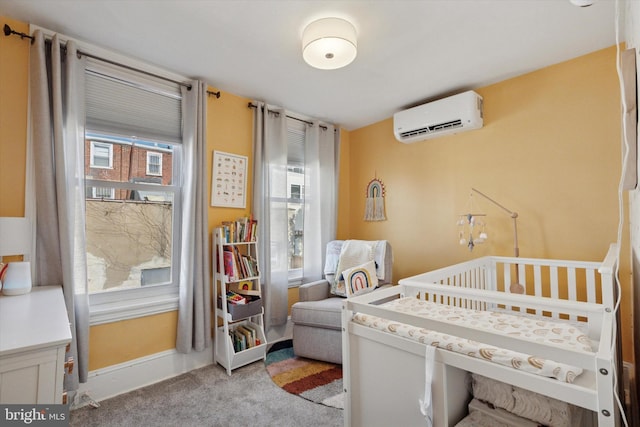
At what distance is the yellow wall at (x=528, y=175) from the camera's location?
2094 mm

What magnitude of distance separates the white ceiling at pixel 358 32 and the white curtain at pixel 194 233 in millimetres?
305

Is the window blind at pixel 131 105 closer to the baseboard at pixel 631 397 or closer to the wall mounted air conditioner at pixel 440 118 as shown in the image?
the wall mounted air conditioner at pixel 440 118

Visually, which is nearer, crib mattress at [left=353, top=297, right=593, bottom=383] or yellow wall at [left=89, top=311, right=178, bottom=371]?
crib mattress at [left=353, top=297, right=593, bottom=383]

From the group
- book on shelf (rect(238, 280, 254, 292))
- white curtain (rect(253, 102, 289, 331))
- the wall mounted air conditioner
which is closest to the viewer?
the wall mounted air conditioner

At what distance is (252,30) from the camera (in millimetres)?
1850

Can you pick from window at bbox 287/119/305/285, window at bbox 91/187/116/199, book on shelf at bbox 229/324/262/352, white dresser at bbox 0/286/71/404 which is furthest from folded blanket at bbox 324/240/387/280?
white dresser at bbox 0/286/71/404

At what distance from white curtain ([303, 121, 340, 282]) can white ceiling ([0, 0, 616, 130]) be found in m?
0.81

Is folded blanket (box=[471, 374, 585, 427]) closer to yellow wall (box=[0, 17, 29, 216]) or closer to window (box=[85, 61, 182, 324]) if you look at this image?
window (box=[85, 61, 182, 324])

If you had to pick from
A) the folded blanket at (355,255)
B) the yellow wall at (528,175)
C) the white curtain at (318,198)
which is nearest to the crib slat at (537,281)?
the yellow wall at (528,175)

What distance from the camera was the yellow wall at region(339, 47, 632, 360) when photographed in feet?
6.87

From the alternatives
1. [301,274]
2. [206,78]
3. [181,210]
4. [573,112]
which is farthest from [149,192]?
[573,112]

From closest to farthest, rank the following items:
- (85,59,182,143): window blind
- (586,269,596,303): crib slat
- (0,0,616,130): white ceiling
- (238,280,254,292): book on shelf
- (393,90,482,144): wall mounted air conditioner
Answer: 1. (0,0,616,130): white ceiling
2. (586,269,596,303): crib slat
3. (85,59,182,143): window blind
4. (393,90,482,144): wall mounted air conditioner
5. (238,280,254,292): book on shelf

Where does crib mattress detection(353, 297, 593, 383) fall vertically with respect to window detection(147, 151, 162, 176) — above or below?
below

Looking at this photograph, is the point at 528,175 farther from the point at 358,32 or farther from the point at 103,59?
the point at 103,59
